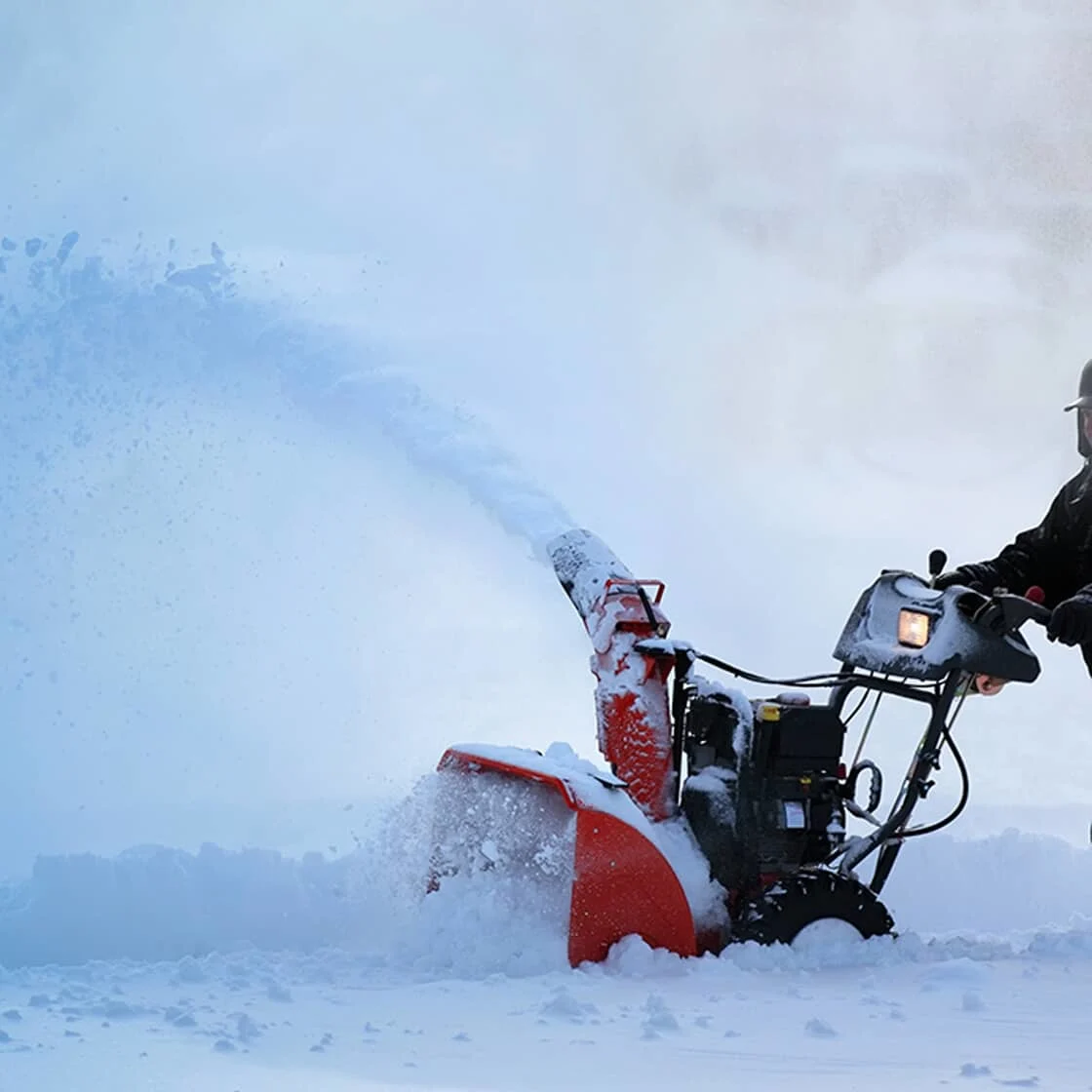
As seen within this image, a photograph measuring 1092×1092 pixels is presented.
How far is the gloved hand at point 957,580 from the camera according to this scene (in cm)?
547

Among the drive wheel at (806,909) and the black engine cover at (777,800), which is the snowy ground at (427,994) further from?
the black engine cover at (777,800)

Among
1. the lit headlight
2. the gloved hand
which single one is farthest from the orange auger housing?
the gloved hand

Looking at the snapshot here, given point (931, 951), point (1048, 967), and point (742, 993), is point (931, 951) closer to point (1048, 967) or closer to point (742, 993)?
point (1048, 967)

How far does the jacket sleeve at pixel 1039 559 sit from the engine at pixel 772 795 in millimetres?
1296

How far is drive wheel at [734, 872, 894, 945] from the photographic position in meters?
4.70

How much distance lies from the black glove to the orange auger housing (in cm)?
123

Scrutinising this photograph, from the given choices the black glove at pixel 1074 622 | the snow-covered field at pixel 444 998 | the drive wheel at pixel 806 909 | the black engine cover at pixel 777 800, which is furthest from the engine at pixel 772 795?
the black glove at pixel 1074 622

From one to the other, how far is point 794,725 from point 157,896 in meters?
2.14

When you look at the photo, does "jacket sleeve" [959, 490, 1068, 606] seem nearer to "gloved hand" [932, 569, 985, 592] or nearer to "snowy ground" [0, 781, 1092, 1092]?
"gloved hand" [932, 569, 985, 592]


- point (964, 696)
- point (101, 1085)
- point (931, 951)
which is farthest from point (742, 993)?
point (101, 1085)

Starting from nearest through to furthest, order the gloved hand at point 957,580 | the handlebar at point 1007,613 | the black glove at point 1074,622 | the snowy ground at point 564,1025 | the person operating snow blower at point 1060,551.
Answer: the snowy ground at point 564,1025
the black glove at point 1074,622
the handlebar at point 1007,613
the gloved hand at point 957,580
the person operating snow blower at point 1060,551

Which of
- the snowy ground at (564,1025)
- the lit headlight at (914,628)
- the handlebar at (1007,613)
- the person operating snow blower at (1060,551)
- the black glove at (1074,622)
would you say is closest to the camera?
the snowy ground at (564,1025)

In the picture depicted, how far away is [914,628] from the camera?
5.02 metres

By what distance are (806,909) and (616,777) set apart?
0.72 meters
